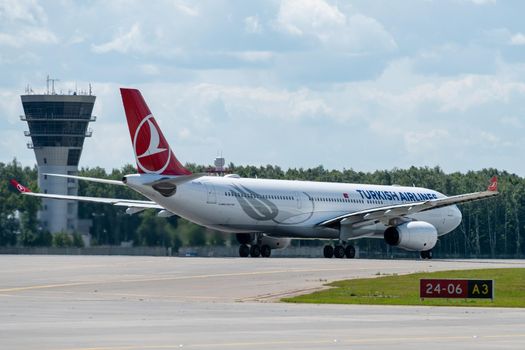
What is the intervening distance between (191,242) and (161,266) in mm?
23532

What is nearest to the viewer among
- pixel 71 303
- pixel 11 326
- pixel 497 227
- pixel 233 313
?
pixel 11 326

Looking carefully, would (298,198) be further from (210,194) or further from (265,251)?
(210,194)

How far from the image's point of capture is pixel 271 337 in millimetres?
25016

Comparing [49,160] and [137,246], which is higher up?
[49,160]

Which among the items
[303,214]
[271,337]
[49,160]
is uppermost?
[49,160]

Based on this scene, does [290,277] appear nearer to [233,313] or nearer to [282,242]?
[233,313]

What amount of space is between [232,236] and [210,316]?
50085mm

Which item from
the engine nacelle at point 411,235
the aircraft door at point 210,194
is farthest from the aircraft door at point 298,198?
the aircraft door at point 210,194

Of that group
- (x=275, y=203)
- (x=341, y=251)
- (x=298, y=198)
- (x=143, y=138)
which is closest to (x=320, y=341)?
(x=143, y=138)

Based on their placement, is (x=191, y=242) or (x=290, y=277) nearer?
(x=290, y=277)

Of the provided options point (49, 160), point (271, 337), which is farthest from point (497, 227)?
point (271, 337)

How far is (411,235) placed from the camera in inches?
2958

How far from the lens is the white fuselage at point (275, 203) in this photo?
226ft

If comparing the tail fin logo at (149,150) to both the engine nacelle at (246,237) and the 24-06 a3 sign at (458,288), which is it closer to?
the engine nacelle at (246,237)
